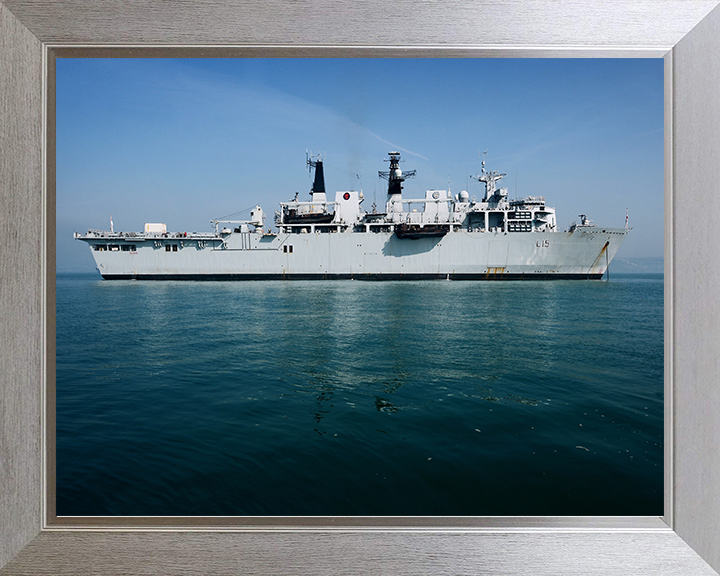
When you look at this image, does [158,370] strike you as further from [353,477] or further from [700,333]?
[700,333]

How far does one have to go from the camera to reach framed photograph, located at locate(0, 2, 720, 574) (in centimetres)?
106

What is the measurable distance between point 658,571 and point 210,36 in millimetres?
1998

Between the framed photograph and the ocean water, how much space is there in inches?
25.6

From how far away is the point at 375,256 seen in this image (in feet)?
66.3

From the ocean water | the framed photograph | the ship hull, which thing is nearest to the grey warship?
the ship hull

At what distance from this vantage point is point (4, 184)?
1060mm

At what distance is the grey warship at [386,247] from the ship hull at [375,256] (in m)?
0.05

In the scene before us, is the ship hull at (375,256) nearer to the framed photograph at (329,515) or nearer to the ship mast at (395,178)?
the ship mast at (395,178)

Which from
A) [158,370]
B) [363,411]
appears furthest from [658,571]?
[158,370]

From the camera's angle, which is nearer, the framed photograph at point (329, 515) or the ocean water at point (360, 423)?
the framed photograph at point (329, 515)

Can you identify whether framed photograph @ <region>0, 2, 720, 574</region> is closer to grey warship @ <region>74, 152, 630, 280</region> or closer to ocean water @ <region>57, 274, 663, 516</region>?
ocean water @ <region>57, 274, 663, 516</region>

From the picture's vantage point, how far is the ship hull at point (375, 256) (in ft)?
64.1

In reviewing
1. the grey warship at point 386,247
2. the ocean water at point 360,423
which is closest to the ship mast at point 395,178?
the grey warship at point 386,247

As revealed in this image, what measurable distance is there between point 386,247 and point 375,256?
2.49 feet
